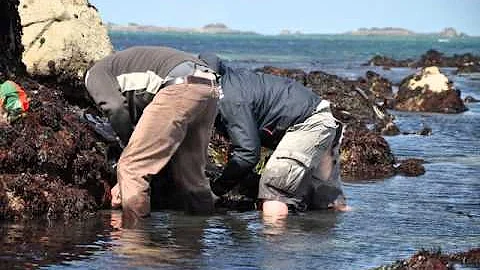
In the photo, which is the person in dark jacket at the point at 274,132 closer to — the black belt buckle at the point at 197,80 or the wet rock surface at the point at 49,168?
the black belt buckle at the point at 197,80

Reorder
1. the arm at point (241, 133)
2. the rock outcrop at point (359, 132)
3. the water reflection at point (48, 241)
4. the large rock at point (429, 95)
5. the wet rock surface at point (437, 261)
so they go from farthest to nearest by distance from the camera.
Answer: the large rock at point (429, 95) < the rock outcrop at point (359, 132) < the arm at point (241, 133) < the wet rock surface at point (437, 261) < the water reflection at point (48, 241)

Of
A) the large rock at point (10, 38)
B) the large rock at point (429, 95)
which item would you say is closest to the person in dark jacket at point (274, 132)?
the large rock at point (10, 38)

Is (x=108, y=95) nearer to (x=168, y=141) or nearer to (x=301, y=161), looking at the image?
(x=168, y=141)

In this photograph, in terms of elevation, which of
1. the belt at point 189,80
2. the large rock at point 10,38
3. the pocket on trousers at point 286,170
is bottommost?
the pocket on trousers at point 286,170

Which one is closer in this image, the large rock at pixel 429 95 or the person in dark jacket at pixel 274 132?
the person in dark jacket at pixel 274 132

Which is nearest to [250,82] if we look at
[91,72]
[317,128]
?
[317,128]

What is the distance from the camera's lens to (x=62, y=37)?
1191 cm

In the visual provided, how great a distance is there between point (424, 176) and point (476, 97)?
17.2 metres

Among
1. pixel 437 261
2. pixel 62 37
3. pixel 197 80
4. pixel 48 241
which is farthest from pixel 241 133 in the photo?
pixel 62 37

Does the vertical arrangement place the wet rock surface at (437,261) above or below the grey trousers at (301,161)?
below

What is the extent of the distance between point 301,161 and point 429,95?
16.4 m

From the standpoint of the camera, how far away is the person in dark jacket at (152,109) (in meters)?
8.04

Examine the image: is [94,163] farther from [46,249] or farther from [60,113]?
[46,249]

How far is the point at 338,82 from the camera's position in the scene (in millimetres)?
21891
